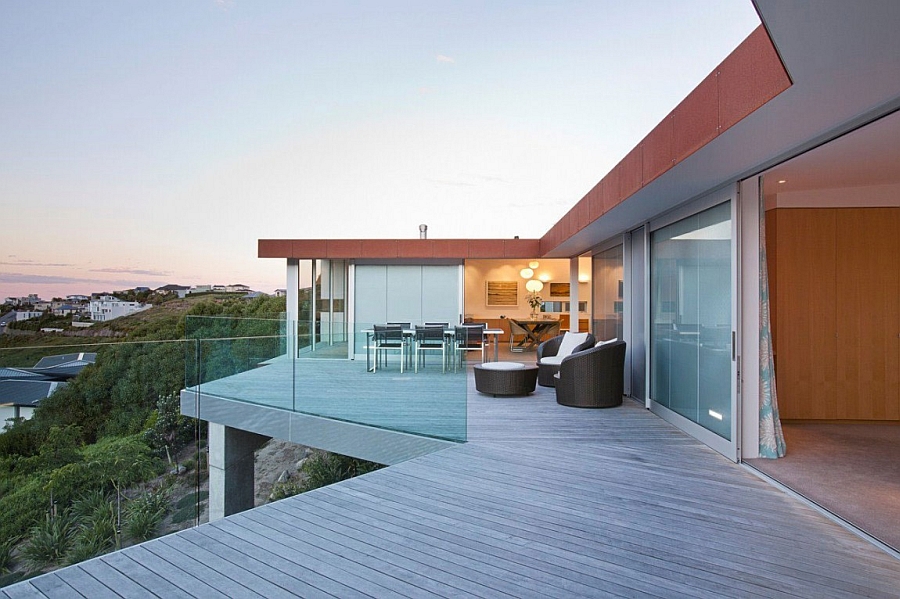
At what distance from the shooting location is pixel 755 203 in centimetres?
491

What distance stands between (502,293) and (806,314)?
11.8 metres

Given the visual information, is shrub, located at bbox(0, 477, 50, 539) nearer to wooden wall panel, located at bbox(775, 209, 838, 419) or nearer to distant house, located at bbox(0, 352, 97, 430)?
distant house, located at bbox(0, 352, 97, 430)

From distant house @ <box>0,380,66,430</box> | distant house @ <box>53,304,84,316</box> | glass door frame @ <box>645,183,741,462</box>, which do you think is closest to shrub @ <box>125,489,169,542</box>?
distant house @ <box>0,380,66,430</box>

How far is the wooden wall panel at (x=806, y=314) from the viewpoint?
262 inches

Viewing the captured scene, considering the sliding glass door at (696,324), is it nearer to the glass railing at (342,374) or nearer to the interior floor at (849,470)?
the interior floor at (849,470)

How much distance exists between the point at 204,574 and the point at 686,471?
366cm

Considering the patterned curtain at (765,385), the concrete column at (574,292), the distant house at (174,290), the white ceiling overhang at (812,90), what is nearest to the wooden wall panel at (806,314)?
the patterned curtain at (765,385)

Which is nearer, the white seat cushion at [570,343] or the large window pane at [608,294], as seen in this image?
the large window pane at [608,294]

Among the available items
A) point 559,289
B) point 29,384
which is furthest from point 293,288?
point 29,384

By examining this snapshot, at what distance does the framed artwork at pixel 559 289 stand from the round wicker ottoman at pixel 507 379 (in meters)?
10.1

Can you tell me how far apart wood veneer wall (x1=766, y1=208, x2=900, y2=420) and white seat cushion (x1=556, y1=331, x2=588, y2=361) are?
2882 mm

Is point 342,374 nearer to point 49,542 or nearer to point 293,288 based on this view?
point 49,542

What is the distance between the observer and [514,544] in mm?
3107

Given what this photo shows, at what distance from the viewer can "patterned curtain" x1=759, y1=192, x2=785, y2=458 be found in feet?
16.1
